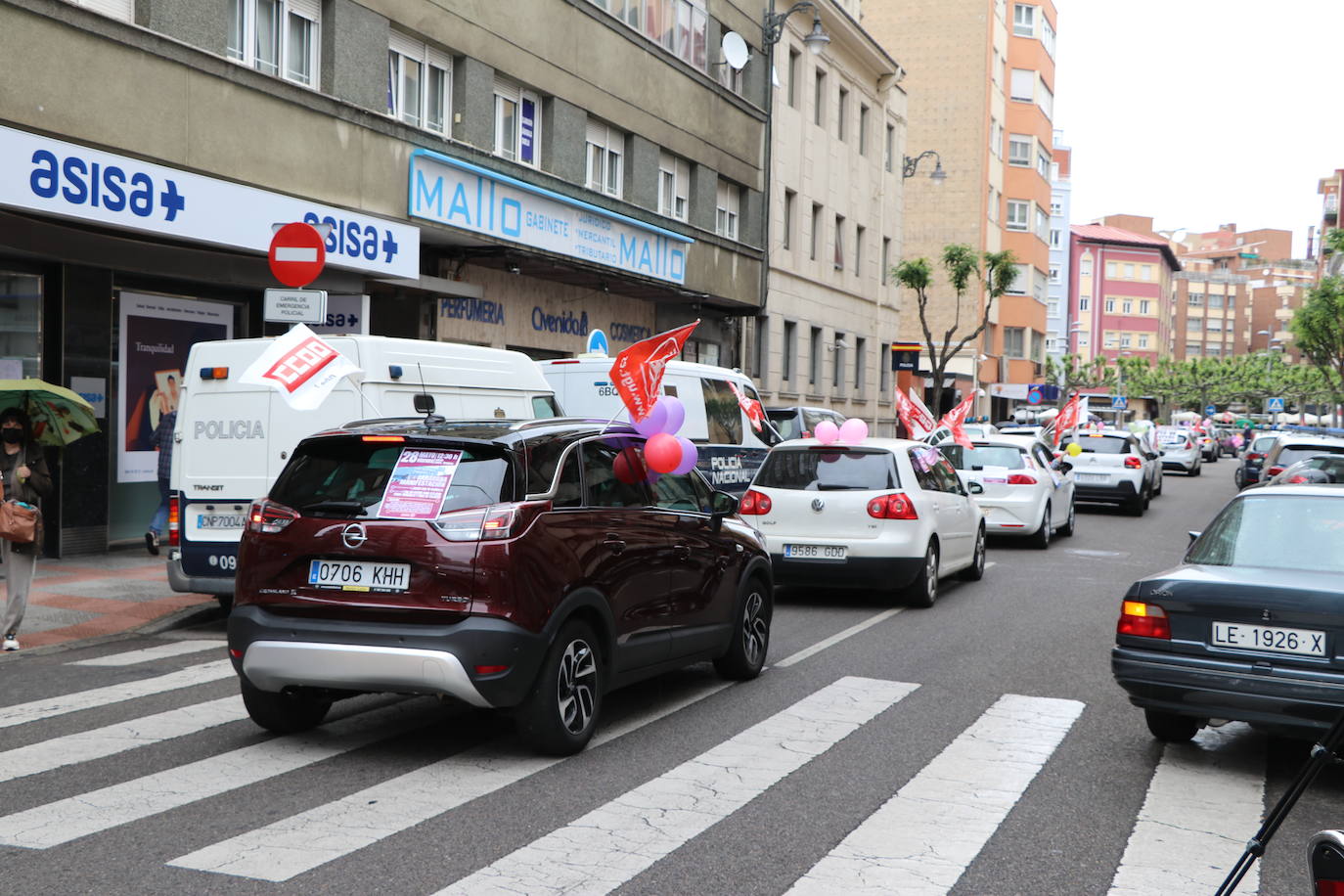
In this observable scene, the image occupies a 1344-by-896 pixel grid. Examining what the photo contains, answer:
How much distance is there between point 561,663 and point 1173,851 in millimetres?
2848

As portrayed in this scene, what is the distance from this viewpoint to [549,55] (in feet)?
71.5

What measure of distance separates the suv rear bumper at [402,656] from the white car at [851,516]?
6134 mm

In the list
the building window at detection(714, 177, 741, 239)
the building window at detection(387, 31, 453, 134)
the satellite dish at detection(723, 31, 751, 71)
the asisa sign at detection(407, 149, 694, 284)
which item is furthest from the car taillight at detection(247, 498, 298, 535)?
the satellite dish at detection(723, 31, 751, 71)

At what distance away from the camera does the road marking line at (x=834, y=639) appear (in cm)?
958

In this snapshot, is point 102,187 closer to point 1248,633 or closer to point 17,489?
point 17,489

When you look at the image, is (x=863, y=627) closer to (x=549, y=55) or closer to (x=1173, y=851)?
(x=1173, y=851)

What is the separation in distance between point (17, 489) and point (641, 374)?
15.2 ft

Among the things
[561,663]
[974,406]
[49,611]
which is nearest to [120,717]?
[561,663]

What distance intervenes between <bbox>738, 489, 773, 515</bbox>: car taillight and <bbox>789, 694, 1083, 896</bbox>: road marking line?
4.77 metres

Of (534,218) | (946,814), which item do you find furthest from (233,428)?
(534,218)

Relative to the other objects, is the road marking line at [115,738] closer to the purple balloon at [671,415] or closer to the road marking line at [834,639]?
the purple balloon at [671,415]

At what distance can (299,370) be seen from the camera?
841cm

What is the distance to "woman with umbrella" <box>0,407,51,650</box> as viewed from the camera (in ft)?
31.8

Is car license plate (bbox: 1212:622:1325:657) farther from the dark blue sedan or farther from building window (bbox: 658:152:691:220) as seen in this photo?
building window (bbox: 658:152:691:220)
